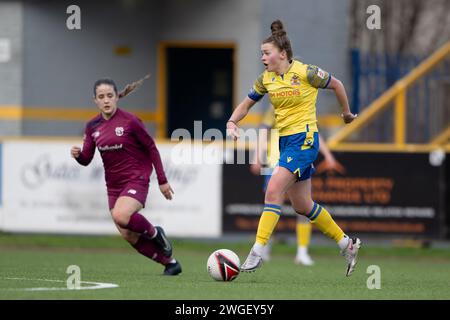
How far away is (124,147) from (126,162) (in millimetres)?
151

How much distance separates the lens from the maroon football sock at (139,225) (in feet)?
33.6

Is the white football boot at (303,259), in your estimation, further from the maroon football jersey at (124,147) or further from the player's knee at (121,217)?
the player's knee at (121,217)

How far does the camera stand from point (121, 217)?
10141 millimetres

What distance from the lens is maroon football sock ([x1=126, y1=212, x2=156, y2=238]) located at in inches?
403

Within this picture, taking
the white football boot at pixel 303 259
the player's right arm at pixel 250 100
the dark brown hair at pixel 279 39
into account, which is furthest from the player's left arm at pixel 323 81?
the white football boot at pixel 303 259

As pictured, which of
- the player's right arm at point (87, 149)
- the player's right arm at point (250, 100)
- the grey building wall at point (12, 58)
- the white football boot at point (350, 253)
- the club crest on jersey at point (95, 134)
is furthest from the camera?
the grey building wall at point (12, 58)

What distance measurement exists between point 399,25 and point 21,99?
13.4 meters

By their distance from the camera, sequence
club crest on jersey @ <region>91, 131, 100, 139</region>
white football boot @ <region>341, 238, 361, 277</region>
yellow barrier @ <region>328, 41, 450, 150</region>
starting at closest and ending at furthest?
white football boot @ <region>341, 238, 361, 277</region>, club crest on jersey @ <region>91, 131, 100, 139</region>, yellow barrier @ <region>328, 41, 450, 150</region>

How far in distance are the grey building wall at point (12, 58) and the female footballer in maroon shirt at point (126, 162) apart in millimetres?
9465

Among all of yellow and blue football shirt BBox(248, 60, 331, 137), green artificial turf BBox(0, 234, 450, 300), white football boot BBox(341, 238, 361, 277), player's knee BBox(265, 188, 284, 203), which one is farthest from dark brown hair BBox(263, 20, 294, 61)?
green artificial turf BBox(0, 234, 450, 300)

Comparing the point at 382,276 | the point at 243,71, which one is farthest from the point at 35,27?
the point at 382,276

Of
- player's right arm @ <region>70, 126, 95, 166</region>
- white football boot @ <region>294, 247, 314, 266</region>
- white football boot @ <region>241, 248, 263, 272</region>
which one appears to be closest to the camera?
white football boot @ <region>241, 248, 263, 272</region>

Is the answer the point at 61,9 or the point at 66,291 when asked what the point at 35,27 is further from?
the point at 66,291

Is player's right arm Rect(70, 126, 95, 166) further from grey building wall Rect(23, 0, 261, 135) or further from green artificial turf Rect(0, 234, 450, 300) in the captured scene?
grey building wall Rect(23, 0, 261, 135)
